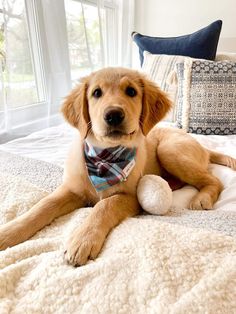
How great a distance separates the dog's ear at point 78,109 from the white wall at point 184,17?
205 centimetres

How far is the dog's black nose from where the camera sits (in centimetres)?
92

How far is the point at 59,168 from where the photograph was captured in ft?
4.15

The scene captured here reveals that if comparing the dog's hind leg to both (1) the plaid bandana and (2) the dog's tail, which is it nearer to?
(2) the dog's tail

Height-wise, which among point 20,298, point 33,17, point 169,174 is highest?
point 33,17

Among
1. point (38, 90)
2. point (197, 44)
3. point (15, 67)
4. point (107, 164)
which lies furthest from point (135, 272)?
point (197, 44)

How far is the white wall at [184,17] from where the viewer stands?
2.54 metres

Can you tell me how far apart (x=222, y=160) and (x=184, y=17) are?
1.99 meters

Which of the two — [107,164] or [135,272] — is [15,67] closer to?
[107,164]

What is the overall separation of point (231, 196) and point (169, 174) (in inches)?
13.7

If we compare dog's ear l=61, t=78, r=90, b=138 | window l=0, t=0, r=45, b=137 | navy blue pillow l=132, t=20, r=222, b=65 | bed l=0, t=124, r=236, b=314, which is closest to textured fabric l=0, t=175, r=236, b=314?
bed l=0, t=124, r=236, b=314

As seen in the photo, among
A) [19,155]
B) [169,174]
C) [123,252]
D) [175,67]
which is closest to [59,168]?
[19,155]

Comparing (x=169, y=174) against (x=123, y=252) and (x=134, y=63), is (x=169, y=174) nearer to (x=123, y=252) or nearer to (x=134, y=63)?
(x=123, y=252)

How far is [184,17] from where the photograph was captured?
272 centimetres

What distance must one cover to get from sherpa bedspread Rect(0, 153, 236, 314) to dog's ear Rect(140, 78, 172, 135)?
0.47 m
